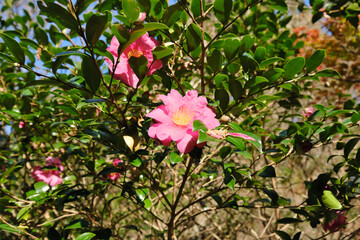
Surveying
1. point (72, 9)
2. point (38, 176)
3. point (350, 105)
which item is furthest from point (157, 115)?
point (38, 176)

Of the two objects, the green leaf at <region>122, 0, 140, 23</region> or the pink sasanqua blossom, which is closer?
the green leaf at <region>122, 0, 140, 23</region>

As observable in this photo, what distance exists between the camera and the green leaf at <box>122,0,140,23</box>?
0.54 m

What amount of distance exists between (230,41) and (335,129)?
45cm

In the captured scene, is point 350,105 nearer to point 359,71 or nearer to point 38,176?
point 38,176

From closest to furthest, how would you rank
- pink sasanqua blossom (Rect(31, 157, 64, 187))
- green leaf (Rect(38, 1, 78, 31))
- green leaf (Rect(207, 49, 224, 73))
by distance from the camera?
green leaf (Rect(38, 1, 78, 31)) < green leaf (Rect(207, 49, 224, 73)) < pink sasanqua blossom (Rect(31, 157, 64, 187))

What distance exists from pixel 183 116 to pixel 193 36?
0.23m

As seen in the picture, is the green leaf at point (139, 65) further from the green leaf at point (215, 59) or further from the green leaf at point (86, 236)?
the green leaf at point (86, 236)

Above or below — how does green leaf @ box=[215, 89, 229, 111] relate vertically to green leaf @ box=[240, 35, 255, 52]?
below

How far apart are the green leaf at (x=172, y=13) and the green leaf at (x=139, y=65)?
177 mm

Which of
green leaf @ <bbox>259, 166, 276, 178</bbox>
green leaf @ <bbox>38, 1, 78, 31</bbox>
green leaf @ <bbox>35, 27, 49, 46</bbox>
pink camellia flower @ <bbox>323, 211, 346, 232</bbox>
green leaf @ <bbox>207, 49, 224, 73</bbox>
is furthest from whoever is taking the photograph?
pink camellia flower @ <bbox>323, 211, 346, 232</bbox>

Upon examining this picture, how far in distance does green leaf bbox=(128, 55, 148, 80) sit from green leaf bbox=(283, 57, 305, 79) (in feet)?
1.30

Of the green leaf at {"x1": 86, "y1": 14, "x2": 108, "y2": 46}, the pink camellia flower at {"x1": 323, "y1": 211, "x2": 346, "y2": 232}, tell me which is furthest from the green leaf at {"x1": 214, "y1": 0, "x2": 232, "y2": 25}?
the pink camellia flower at {"x1": 323, "y1": 211, "x2": 346, "y2": 232}

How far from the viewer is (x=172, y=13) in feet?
2.33

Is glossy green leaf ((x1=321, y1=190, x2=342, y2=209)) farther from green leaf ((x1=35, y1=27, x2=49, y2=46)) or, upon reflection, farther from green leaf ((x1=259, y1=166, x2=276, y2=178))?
green leaf ((x1=35, y1=27, x2=49, y2=46))
